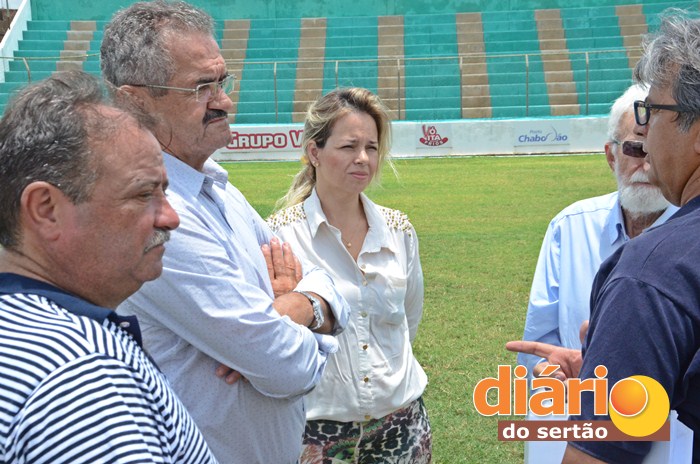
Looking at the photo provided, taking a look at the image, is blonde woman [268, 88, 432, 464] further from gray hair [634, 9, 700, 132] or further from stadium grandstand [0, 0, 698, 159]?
stadium grandstand [0, 0, 698, 159]

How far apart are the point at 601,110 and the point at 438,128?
742cm

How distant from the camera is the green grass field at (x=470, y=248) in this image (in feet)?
17.5

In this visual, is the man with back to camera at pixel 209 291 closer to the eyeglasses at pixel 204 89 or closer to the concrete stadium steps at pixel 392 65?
the eyeglasses at pixel 204 89

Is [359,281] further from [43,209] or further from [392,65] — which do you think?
[392,65]

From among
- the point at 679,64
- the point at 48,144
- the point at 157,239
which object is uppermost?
the point at 679,64

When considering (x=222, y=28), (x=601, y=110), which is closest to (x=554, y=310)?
(x=601, y=110)

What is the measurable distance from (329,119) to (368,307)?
0.88 meters

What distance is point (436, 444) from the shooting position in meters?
4.86

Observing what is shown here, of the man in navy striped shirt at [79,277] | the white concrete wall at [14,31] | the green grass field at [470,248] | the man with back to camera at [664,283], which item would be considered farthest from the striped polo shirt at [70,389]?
the white concrete wall at [14,31]

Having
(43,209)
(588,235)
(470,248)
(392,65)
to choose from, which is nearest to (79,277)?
(43,209)

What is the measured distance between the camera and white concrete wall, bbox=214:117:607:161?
2473cm

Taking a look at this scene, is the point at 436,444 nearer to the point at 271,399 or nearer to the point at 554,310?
the point at 554,310

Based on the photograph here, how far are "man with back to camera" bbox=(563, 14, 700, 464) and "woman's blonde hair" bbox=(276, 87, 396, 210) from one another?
186 centimetres

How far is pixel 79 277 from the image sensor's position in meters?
1.46
